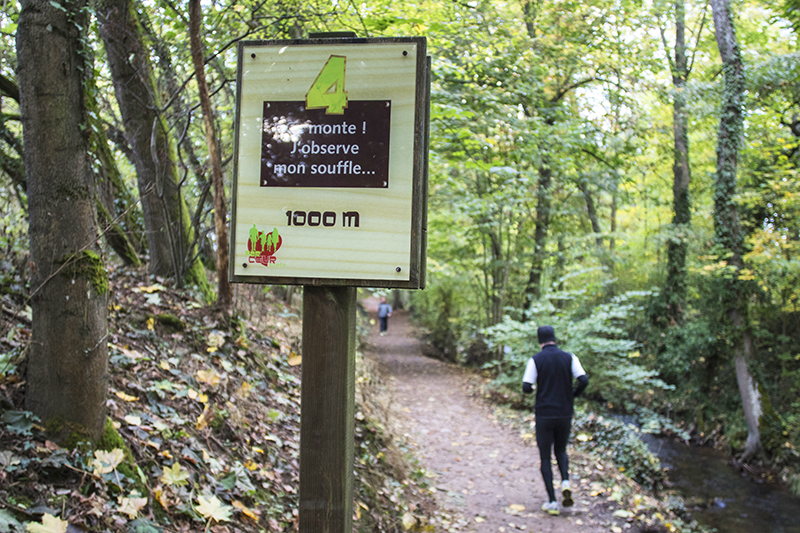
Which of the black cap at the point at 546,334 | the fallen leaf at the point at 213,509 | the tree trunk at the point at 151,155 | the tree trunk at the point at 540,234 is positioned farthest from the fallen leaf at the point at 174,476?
the tree trunk at the point at 540,234

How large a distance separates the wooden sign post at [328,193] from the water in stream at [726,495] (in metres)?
8.53

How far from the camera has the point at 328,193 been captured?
6.15 ft

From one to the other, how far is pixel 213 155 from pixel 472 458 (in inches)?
227

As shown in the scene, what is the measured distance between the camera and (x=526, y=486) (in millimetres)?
6785

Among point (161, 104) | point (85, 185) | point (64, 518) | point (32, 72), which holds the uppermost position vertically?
point (161, 104)

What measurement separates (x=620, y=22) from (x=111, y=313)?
11835mm

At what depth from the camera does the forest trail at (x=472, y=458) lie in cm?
570

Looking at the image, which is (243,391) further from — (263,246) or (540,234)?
(540,234)

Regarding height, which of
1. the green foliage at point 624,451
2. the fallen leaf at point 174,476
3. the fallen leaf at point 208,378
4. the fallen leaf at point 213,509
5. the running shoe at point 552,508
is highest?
the fallen leaf at point 208,378

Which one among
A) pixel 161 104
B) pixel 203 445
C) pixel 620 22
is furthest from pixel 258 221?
pixel 620 22

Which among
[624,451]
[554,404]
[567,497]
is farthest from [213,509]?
[624,451]

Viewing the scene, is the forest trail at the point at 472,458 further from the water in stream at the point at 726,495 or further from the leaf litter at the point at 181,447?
the water in stream at the point at 726,495

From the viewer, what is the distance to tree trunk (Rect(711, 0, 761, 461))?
41.3 feet

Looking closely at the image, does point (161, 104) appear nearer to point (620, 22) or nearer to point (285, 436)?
point (285, 436)
